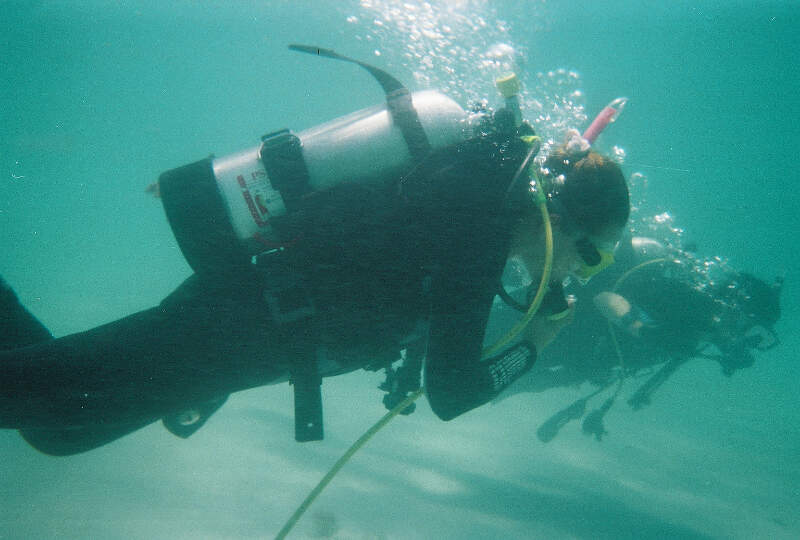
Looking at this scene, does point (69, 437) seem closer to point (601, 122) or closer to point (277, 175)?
point (277, 175)

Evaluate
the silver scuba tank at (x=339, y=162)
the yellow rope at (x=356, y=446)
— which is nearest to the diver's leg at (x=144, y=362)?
the silver scuba tank at (x=339, y=162)

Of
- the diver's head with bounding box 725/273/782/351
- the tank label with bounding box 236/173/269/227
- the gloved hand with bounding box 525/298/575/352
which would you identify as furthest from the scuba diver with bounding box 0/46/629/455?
the diver's head with bounding box 725/273/782/351

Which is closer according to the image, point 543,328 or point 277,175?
point 277,175

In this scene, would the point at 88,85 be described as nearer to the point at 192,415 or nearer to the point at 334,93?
the point at 334,93

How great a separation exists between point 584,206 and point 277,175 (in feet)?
4.71

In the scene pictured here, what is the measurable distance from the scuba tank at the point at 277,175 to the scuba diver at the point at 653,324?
15.5ft

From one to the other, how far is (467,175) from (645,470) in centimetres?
989

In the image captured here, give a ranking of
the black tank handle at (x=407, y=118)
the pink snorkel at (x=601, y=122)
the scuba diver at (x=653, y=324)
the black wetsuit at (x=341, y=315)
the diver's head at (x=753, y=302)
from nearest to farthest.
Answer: the black wetsuit at (x=341, y=315) < the black tank handle at (x=407, y=118) < the pink snorkel at (x=601, y=122) < the scuba diver at (x=653, y=324) < the diver's head at (x=753, y=302)

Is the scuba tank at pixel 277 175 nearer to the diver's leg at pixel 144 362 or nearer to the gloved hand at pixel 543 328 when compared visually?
the diver's leg at pixel 144 362

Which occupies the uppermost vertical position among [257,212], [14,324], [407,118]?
[407,118]

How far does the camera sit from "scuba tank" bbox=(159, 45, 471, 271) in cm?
187

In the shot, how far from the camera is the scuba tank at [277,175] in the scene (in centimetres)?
187

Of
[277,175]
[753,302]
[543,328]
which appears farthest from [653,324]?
[277,175]

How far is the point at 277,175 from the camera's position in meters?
1.89
